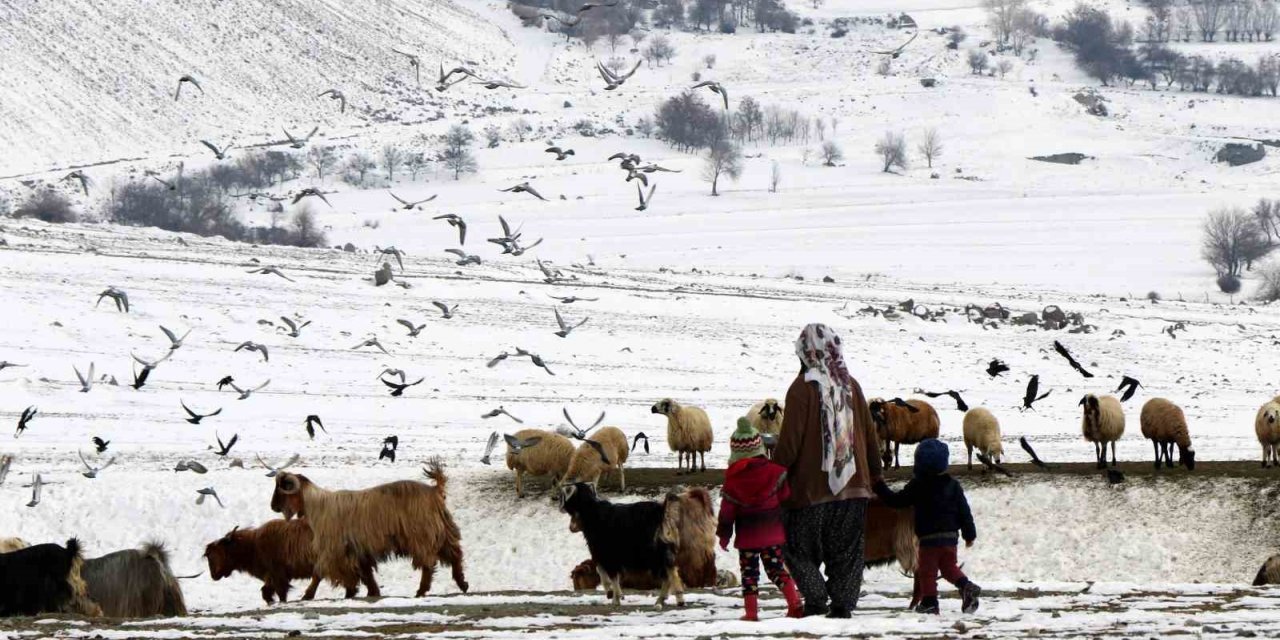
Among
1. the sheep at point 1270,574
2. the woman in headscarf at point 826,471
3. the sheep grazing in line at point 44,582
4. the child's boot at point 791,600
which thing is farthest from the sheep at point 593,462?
the woman in headscarf at point 826,471

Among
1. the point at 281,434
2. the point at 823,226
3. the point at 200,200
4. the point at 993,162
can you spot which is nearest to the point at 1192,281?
the point at 823,226

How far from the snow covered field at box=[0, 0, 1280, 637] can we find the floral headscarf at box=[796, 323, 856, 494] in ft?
3.85

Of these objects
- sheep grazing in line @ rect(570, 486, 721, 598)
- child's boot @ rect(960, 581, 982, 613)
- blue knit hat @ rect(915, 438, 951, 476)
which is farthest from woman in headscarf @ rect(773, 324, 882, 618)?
sheep grazing in line @ rect(570, 486, 721, 598)

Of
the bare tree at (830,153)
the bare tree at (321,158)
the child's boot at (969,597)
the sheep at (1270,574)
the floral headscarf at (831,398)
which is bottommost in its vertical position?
the sheep at (1270,574)

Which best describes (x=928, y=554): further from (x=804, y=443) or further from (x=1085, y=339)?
(x=1085, y=339)

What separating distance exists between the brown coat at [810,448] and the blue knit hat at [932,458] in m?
0.75

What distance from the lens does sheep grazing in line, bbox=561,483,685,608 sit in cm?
1536

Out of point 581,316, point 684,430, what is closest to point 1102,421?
point 684,430

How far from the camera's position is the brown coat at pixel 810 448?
12.5m

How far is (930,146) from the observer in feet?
408

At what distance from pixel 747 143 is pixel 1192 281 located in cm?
5575

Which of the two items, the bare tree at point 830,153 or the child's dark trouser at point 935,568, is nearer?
the child's dark trouser at point 935,568

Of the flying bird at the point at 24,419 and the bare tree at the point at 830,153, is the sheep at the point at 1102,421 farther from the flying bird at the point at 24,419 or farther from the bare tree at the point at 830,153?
the bare tree at the point at 830,153

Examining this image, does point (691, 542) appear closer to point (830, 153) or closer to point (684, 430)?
point (684, 430)
